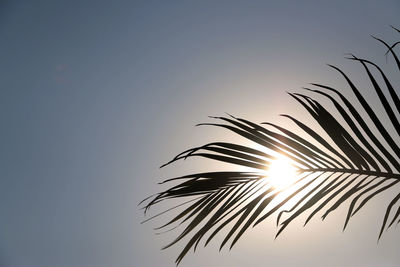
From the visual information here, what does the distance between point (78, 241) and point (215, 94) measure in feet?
8.21

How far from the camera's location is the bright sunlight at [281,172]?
0.88 metres

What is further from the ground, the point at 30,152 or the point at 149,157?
the point at 30,152

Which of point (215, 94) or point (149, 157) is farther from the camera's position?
point (149, 157)

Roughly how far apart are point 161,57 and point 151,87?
0.92ft

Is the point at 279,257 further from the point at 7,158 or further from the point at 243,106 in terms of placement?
the point at 7,158

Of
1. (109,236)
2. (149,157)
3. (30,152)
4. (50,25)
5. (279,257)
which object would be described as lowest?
(279,257)

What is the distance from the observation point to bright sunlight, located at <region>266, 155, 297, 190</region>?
88 centimetres

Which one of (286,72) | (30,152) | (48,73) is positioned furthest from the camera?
(30,152)

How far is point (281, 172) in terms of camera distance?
35.1 inches

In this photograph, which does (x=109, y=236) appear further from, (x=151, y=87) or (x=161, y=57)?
(x=161, y=57)

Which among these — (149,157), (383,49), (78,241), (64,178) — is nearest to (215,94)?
(149,157)

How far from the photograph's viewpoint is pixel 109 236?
4.14 metres

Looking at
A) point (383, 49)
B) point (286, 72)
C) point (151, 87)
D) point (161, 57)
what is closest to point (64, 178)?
point (151, 87)

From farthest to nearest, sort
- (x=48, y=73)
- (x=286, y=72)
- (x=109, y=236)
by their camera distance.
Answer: (x=109, y=236)
(x=48, y=73)
(x=286, y=72)
